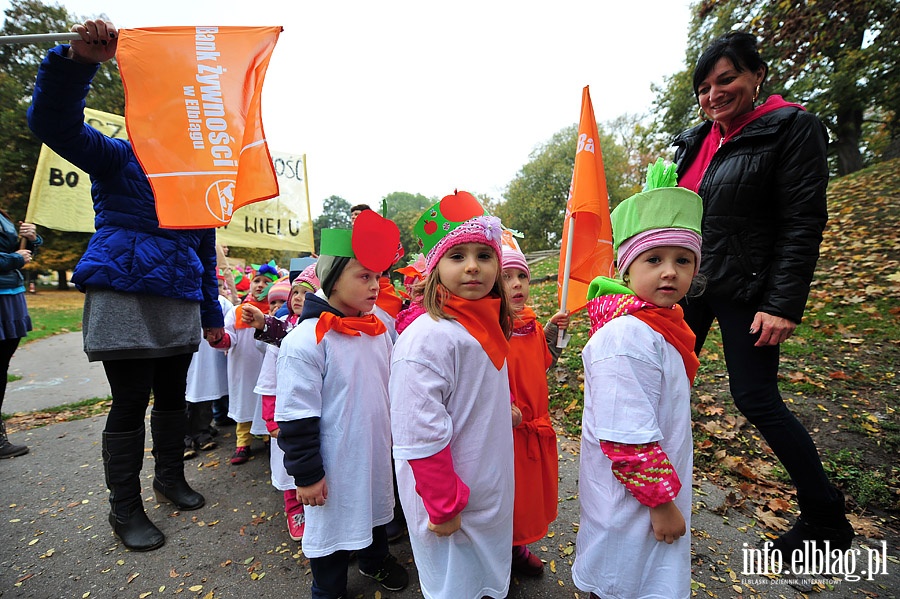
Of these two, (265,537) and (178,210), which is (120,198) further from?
(265,537)

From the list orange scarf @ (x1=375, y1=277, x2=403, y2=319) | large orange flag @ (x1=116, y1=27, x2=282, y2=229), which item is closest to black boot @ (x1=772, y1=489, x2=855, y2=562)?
orange scarf @ (x1=375, y1=277, x2=403, y2=319)

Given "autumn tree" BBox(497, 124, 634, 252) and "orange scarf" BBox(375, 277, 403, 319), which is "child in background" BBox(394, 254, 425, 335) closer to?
"orange scarf" BBox(375, 277, 403, 319)

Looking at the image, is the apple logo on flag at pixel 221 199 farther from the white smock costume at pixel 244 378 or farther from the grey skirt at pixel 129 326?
the white smock costume at pixel 244 378

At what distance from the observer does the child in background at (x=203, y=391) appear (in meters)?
4.16

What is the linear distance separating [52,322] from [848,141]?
26191 mm

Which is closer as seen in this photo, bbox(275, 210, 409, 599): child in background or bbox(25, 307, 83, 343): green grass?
bbox(275, 210, 409, 599): child in background

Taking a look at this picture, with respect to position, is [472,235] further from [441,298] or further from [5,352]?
[5,352]

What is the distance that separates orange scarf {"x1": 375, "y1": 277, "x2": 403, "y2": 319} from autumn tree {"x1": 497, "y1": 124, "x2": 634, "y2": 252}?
74.3 feet

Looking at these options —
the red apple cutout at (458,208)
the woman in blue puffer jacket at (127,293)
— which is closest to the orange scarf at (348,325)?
the red apple cutout at (458,208)

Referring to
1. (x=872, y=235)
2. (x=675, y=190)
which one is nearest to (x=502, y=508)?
(x=675, y=190)

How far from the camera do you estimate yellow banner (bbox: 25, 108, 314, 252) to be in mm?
4543

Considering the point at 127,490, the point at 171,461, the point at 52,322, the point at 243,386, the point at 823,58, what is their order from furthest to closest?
the point at 52,322 < the point at 823,58 < the point at 243,386 < the point at 171,461 < the point at 127,490

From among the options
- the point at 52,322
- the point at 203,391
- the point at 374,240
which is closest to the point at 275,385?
the point at 374,240

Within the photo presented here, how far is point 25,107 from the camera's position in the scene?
19219mm
